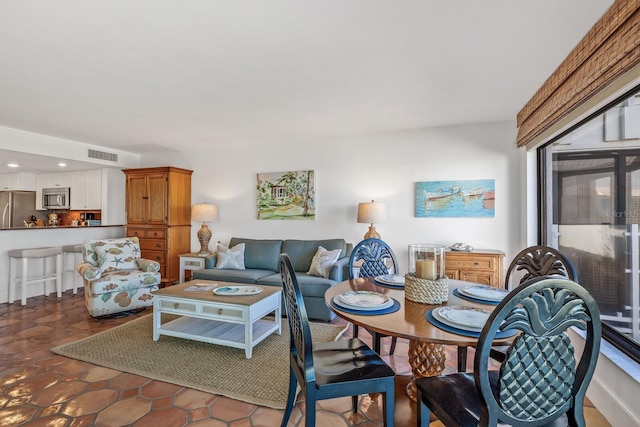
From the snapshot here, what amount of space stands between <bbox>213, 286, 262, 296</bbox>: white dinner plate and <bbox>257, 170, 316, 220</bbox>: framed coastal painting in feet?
6.01

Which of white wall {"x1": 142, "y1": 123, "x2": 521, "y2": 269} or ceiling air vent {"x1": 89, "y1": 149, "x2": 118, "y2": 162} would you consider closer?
white wall {"x1": 142, "y1": 123, "x2": 521, "y2": 269}

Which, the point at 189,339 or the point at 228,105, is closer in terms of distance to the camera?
the point at 189,339

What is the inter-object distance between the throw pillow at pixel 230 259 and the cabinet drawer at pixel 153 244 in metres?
1.29

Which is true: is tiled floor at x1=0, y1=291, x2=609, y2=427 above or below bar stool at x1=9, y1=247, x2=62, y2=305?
below

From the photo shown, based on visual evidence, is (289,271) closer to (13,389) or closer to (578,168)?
(13,389)

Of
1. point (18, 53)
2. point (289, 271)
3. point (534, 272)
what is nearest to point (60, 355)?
point (18, 53)

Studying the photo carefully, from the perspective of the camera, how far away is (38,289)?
4.30 meters

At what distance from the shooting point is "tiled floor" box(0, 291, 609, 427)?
5.68 ft

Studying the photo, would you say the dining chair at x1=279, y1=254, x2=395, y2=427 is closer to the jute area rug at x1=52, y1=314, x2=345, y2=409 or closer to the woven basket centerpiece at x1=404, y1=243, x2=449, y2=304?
the woven basket centerpiece at x1=404, y1=243, x2=449, y2=304

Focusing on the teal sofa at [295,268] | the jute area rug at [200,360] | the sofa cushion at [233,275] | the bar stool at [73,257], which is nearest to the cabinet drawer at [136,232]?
the bar stool at [73,257]

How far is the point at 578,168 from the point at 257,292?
313 centimetres

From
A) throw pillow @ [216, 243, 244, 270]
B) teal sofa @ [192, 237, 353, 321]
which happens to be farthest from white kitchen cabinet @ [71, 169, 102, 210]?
throw pillow @ [216, 243, 244, 270]

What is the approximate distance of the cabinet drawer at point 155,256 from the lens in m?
4.76

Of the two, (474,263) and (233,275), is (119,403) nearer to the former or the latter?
(233,275)
